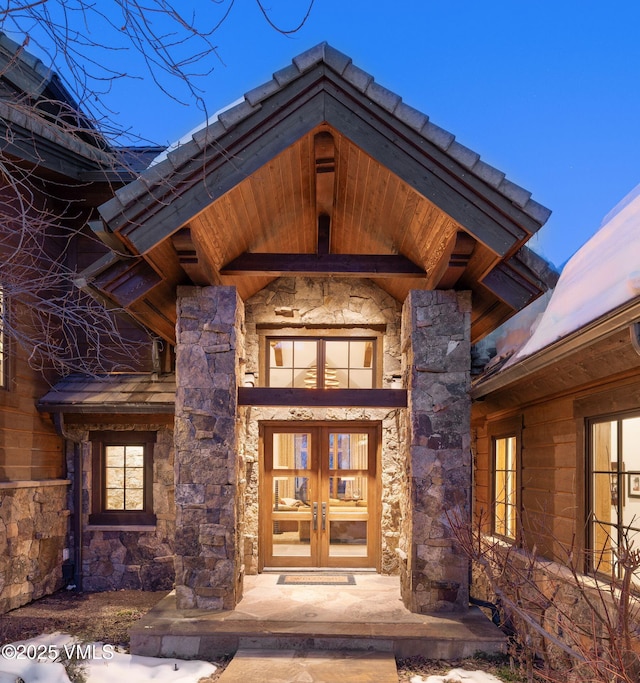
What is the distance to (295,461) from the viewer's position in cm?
859

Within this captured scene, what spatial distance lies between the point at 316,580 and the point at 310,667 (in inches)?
103

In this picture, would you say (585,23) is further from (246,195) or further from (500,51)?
(246,195)

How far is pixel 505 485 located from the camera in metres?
7.66

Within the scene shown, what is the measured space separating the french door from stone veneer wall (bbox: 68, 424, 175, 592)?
1.41 m

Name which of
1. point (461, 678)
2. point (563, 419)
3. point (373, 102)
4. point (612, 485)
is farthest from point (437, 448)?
point (373, 102)

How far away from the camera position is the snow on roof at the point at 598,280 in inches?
198

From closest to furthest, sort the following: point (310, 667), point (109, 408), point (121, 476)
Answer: point (310, 667) < point (109, 408) < point (121, 476)

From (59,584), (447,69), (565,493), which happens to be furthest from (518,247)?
(447,69)

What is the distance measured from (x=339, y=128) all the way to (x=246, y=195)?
1178 millimetres

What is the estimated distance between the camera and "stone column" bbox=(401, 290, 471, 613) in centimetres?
614

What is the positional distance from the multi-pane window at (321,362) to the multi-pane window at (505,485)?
6.24 ft

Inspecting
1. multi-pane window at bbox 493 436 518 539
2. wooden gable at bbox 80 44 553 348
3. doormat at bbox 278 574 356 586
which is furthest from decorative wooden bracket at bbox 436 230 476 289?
doormat at bbox 278 574 356 586

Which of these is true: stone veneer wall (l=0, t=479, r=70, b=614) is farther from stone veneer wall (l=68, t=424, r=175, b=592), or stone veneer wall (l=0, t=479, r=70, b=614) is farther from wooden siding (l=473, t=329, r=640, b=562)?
wooden siding (l=473, t=329, r=640, b=562)

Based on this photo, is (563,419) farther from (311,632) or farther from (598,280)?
(311,632)
